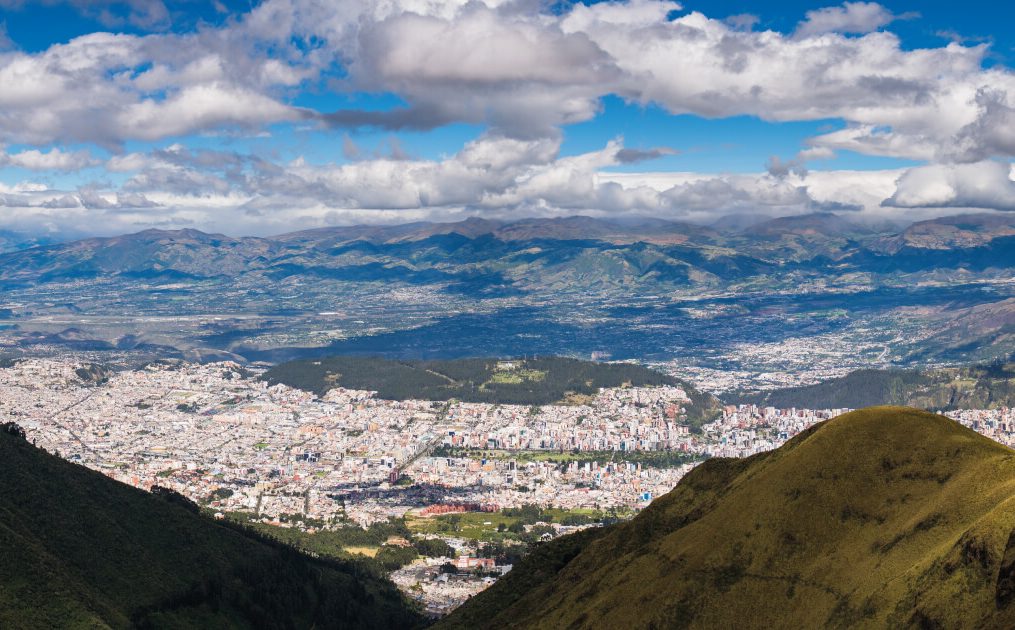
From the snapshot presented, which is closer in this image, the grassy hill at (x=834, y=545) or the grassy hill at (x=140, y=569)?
the grassy hill at (x=834, y=545)

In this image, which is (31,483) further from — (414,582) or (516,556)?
(516,556)

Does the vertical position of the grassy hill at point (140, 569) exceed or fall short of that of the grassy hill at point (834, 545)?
it falls short

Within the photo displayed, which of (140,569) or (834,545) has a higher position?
(834,545)

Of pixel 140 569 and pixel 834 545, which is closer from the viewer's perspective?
pixel 834 545
